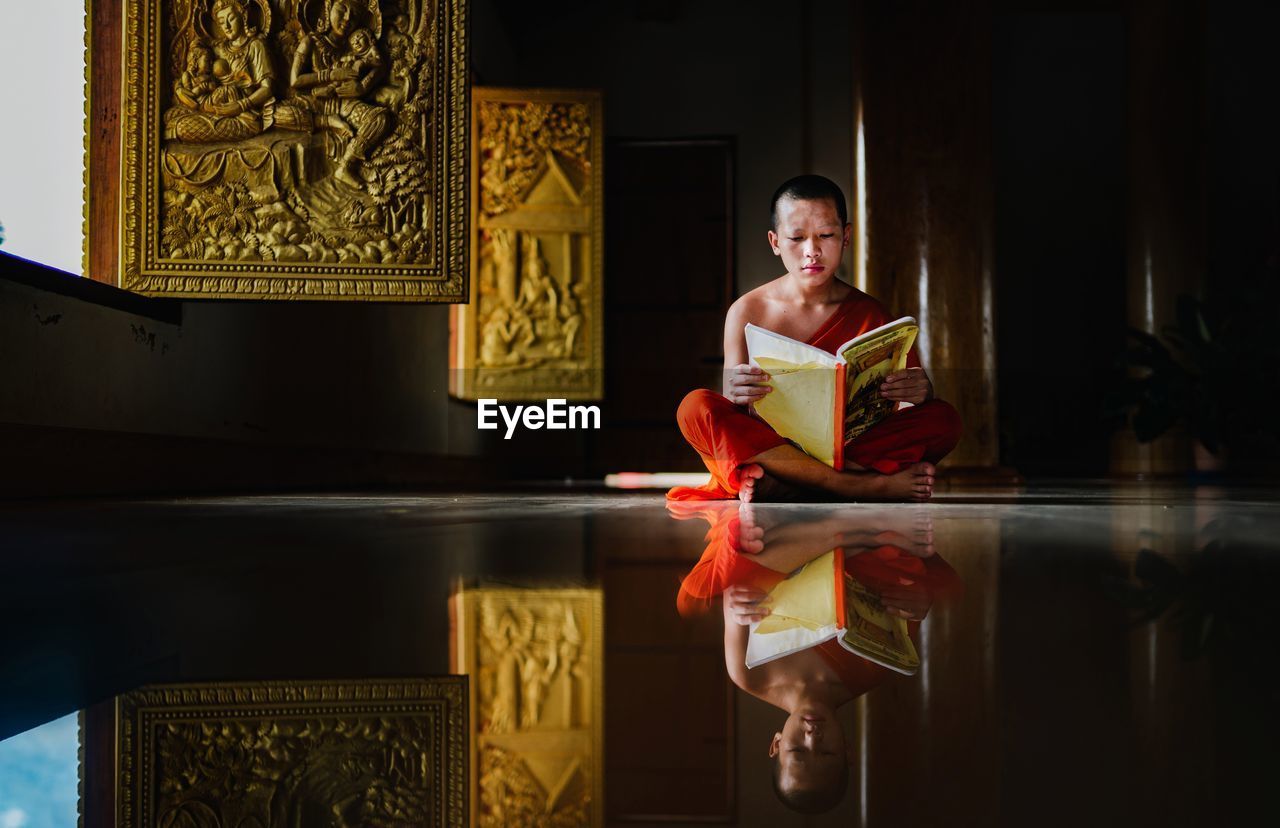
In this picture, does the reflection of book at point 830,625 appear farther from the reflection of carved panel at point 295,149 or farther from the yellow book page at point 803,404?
the reflection of carved panel at point 295,149

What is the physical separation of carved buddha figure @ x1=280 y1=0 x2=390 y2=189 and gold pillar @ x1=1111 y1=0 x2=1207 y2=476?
514 centimetres

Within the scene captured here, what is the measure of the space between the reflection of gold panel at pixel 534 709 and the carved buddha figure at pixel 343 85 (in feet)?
8.97

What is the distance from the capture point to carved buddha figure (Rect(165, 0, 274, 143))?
309 cm

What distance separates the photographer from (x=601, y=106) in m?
6.07

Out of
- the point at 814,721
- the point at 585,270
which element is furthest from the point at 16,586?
the point at 585,270

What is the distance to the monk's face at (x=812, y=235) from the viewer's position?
8.07ft

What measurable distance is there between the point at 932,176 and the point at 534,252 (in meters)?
2.99

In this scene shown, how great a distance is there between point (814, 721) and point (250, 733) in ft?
0.66

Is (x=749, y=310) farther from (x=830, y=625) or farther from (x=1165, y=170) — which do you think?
(x=1165, y=170)

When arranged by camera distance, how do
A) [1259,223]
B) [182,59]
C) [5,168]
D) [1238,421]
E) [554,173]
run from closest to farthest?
[5,168] < [182,59] < [1238,421] < [554,173] < [1259,223]

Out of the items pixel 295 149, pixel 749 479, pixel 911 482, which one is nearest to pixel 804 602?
pixel 749 479

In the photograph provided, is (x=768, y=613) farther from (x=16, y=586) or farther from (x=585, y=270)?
(x=585, y=270)

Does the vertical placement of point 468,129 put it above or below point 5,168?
above

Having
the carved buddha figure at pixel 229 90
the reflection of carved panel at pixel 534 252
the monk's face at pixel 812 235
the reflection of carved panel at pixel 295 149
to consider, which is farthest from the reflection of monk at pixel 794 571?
the reflection of carved panel at pixel 534 252
